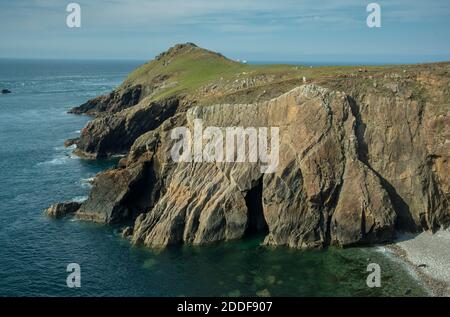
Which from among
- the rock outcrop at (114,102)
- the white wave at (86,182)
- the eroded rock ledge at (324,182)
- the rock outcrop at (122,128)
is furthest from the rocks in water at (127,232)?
the rock outcrop at (114,102)

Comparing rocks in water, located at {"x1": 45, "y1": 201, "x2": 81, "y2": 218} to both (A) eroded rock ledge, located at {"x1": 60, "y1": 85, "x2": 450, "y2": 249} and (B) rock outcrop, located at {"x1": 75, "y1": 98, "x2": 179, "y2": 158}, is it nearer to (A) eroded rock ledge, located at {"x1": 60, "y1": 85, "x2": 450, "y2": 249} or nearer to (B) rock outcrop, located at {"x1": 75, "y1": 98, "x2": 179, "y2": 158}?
(A) eroded rock ledge, located at {"x1": 60, "y1": 85, "x2": 450, "y2": 249}

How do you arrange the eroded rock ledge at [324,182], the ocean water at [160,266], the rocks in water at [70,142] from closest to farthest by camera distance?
1. the ocean water at [160,266]
2. the eroded rock ledge at [324,182]
3. the rocks in water at [70,142]

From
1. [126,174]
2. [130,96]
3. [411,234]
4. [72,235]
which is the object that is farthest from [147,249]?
[130,96]

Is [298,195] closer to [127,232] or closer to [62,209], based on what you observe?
[127,232]

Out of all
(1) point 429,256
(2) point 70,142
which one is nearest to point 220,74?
(2) point 70,142

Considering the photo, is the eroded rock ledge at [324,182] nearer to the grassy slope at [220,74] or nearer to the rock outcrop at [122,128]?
the grassy slope at [220,74]

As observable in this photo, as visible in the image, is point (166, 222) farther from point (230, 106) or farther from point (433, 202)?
point (433, 202)
